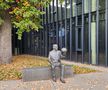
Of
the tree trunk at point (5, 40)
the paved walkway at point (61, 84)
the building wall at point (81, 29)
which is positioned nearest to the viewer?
the paved walkway at point (61, 84)

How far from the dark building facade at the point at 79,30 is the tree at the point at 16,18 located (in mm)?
4528

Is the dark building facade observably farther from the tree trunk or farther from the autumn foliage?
the tree trunk

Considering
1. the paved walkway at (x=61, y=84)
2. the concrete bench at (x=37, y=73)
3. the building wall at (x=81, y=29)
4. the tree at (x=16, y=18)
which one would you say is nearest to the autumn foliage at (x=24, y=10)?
the tree at (x=16, y=18)

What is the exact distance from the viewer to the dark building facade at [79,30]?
19562 millimetres

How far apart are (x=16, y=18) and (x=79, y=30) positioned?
23.9ft

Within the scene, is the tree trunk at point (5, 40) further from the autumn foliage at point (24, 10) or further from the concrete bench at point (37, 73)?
the concrete bench at point (37, 73)

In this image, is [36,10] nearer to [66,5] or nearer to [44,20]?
[66,5]

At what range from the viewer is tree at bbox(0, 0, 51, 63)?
1577 cm

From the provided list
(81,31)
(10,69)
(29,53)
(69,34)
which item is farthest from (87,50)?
(29,53)

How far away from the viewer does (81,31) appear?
73.3 feet

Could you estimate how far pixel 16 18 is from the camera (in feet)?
55.1

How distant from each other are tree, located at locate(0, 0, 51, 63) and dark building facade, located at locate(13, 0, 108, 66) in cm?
453

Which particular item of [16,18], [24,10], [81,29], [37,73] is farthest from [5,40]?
[81,29]

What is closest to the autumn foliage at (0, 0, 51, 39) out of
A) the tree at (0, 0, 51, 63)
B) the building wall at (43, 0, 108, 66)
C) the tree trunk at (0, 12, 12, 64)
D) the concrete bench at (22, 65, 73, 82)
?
the tree at (0, 0, 51, 63)
